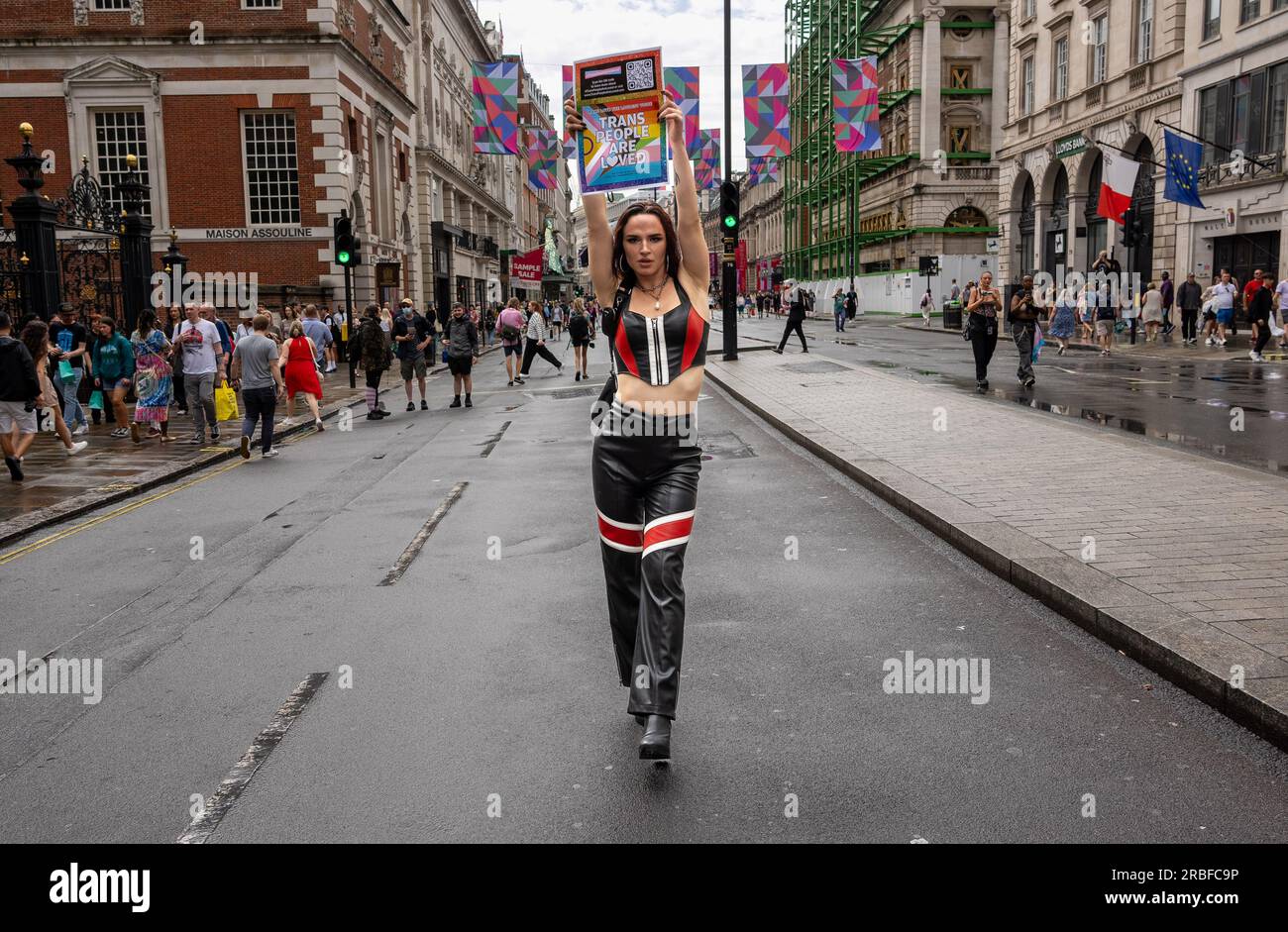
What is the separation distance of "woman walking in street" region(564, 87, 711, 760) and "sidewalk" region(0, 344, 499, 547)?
6626 millimetres

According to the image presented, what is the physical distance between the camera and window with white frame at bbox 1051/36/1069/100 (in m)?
41.3

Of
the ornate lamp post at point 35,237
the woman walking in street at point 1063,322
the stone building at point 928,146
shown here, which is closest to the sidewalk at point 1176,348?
the woman walking in street at point 1063,322

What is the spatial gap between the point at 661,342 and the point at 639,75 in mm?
1613

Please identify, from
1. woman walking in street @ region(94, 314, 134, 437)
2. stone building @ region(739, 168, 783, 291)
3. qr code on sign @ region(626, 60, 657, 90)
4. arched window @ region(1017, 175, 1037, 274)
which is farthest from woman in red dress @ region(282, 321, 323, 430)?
stone building @ region(739, 168, 783, 291)

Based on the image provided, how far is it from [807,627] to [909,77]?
5899cm

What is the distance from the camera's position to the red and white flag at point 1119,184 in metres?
29.7

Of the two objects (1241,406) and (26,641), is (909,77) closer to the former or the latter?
(1241,406)

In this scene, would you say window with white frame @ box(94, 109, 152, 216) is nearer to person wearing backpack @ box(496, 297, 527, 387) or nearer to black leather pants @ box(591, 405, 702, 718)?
person wearing backpack @ box(496, 297, 527, 387)

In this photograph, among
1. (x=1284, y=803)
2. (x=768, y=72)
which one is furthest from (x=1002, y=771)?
(x=768, y=72)

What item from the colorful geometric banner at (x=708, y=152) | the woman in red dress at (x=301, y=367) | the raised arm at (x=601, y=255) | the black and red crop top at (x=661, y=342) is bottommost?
the woman in red dress at (x=301, y=367)

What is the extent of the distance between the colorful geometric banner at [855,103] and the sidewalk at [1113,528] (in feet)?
77.8

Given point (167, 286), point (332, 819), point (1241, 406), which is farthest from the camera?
point (167, 286)

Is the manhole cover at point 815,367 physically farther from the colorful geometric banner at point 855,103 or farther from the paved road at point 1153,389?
the colorful geometric banner at point 855,103
